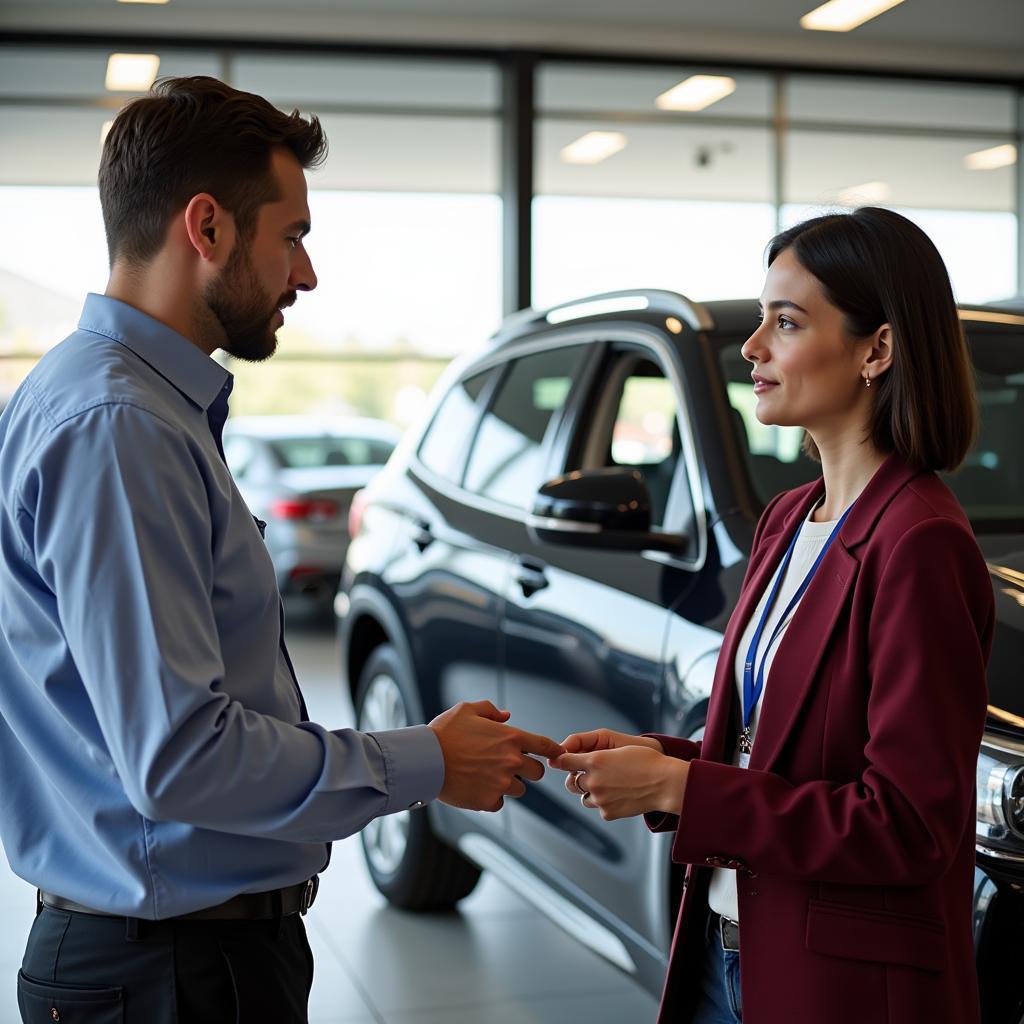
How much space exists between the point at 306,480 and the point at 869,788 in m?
9.10

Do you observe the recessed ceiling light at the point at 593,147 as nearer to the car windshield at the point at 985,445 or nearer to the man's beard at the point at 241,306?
the car windshield at the point at 985,445

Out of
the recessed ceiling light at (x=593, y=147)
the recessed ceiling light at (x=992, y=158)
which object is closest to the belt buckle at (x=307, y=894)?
the recessed ceiling light at (x=593, y=147)

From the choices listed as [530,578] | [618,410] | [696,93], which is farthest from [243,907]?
[696,93]

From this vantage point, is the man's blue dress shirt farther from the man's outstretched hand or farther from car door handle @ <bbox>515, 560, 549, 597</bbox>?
car door handle @ <bbox>515, 560, 549, 597</bbox>

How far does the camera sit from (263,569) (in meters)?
1.59

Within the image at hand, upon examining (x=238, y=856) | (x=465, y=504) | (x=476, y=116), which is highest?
(x=476, y=116)

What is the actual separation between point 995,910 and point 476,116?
35.1 ft

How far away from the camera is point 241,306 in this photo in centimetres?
166

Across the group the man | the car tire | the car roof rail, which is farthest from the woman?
the car tire

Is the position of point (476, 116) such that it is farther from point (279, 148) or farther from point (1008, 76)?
point (279, 148)

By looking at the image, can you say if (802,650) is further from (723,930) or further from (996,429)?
(996,429)

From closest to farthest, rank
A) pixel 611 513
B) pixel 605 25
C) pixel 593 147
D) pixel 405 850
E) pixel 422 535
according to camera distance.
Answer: pixel 611 513 → pixel 422 535 → pixel 405 850 → pixel 605 25 → pixel 593 147

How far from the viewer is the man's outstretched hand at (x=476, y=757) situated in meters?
1.67

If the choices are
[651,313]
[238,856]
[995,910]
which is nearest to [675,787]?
[238,856]
